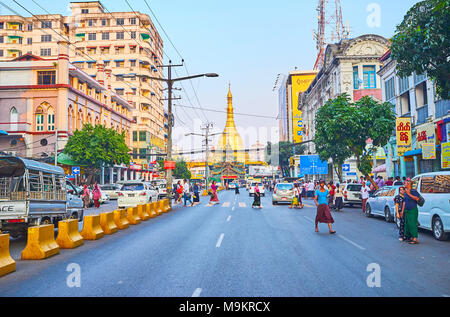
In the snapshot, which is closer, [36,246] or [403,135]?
[36,246]

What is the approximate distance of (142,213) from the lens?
19469 millimetres

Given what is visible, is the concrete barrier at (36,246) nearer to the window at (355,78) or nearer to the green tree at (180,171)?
the window at (355,78)

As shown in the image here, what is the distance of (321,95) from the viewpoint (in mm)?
62250

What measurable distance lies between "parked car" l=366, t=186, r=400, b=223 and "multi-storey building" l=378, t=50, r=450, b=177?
24.6 ft

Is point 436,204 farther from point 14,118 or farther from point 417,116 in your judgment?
point 14,118

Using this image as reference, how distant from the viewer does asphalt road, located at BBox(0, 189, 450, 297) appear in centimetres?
654

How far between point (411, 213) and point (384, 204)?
6.39m

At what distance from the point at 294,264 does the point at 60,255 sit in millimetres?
5643

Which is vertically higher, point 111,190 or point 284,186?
point 284,186

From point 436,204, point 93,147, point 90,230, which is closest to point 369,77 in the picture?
point 93,147

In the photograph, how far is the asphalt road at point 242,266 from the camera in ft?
21.4

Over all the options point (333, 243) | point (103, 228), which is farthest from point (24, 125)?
point (333, 243)

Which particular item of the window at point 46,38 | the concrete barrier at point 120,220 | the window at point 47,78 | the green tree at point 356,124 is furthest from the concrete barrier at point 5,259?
the window at point 46,38
